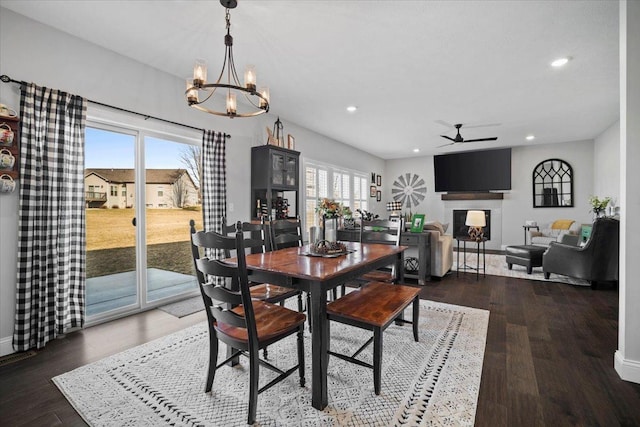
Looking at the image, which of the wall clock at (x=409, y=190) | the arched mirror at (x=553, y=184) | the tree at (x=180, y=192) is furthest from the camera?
the wall clock at (x=409, y=190)

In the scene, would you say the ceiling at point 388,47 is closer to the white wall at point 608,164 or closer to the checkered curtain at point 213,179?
the checkered curtain at point 213,179

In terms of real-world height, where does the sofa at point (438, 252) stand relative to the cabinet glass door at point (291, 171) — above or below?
below

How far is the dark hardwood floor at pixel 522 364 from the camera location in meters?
1.71

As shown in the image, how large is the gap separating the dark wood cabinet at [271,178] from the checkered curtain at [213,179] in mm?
570

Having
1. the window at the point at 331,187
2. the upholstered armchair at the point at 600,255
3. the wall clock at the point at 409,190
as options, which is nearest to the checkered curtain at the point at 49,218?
the window at the point at 331,187

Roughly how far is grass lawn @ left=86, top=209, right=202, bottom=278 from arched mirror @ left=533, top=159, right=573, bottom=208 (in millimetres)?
8146

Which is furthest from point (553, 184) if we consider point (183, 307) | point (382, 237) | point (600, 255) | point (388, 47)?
point (183, 307)

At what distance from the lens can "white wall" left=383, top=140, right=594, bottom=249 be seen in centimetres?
708

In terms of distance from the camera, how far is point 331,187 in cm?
669

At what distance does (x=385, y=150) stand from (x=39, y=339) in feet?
24.5

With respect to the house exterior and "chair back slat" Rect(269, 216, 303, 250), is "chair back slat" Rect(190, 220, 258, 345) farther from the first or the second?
the house exterior

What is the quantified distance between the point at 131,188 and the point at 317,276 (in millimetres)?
2673

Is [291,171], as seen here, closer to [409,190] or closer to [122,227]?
[122,227]

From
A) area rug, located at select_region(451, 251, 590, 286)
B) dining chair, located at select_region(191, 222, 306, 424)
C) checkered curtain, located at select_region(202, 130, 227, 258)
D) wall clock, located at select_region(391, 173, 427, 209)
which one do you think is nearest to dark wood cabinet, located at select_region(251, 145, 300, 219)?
checkered curtain, located at select_region(202, 130, 227, 258)
